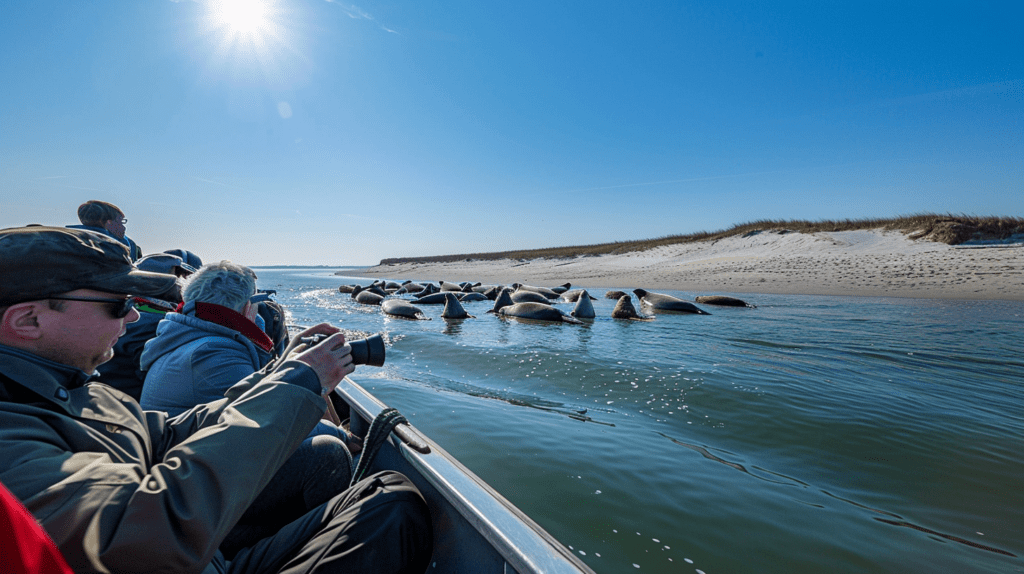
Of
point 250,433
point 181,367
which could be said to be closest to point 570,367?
point 181,367

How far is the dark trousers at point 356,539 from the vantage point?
1599 millimetres

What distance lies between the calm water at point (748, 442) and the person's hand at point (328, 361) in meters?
1.76

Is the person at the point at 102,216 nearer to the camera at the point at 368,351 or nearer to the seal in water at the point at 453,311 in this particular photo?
the camera at the point at 368,351

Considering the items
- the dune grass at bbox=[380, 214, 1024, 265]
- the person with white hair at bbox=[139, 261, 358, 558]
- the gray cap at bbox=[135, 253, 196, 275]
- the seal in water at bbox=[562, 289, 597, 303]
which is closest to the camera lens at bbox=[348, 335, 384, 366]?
the person with white hair at bbox=[139, 261, 358, 558]

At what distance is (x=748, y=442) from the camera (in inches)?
156

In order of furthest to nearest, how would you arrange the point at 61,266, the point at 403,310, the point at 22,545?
the point at 403,310 → the point at 61,266 → the point at 22,545

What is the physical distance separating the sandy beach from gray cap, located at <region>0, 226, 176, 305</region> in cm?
1911

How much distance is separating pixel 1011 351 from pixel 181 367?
10539 mm

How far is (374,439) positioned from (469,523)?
2.76 feet

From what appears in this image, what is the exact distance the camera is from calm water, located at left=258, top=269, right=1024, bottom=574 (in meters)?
2.59

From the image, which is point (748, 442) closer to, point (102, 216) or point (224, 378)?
point (224, 378)

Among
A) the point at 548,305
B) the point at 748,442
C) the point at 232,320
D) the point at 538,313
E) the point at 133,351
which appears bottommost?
the point at 748,442

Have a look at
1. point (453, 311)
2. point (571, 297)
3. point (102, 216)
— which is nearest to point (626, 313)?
point (453, 311)

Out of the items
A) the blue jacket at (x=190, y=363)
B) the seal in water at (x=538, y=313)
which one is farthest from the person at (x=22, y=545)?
the seal in water at (x=538, y=313)
